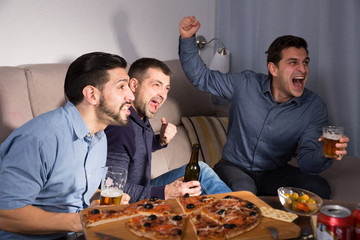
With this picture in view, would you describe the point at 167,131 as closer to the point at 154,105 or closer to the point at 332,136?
the point at 154,105

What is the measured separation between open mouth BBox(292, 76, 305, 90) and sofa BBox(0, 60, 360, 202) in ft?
2.28

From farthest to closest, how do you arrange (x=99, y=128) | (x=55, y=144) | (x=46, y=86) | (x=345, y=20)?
(x=345, y=20)
(x=46, y=86)
(x=99, y=128)
(x=55, y=144)

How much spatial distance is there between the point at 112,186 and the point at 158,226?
1.27 feet

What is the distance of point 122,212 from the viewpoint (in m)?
1.35

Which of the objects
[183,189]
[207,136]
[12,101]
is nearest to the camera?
[183,189]

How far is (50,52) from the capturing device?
2.78 m

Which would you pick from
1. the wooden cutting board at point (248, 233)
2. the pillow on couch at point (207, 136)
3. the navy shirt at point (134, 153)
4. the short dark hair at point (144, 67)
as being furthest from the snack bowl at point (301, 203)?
the pillow on couch at point (207, 136)

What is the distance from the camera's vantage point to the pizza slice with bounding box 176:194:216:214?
4.61ft

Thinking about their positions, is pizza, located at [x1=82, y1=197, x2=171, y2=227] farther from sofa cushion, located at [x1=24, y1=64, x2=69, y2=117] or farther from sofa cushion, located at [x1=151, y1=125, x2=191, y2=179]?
sofa cushion, located at [x1=151, y1=125, x2=191, y2=179]

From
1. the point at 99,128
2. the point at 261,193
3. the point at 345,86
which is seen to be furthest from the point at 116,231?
the point at 345,86

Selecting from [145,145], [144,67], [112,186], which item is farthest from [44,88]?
[112,186]

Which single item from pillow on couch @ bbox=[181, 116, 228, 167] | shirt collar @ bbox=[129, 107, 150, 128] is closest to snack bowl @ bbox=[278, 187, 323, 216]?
shirt collar @ bbox=[129, 107, 150, 128]

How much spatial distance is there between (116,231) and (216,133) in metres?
2.10

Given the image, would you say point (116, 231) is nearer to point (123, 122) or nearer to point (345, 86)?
point (123, 122)
